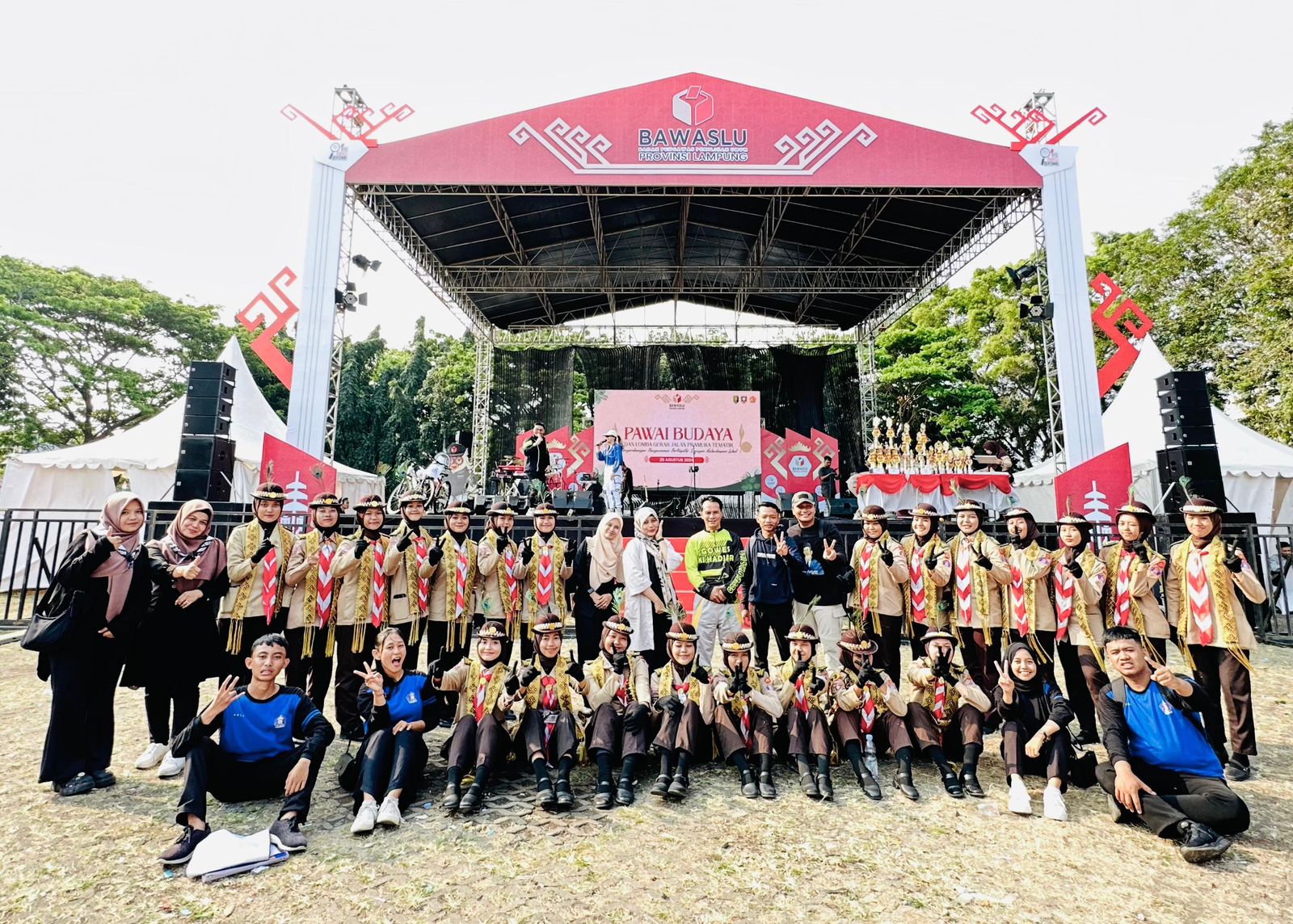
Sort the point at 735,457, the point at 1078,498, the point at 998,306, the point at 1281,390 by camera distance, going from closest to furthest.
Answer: the point at 1078,498, the point at 1281,390, the point at 735,457, the point at 998,306

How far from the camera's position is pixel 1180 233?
15773 millimetres

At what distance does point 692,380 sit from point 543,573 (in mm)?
11775

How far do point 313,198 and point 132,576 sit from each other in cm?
817

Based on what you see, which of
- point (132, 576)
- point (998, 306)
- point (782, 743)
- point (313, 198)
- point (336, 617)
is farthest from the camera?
point (998, 306)

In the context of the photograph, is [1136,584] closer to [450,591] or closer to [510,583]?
[510,583]

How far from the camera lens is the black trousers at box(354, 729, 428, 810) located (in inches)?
119

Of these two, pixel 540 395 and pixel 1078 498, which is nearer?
pixel 1078 498

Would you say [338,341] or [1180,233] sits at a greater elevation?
[1180,233]

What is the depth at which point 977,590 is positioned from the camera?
4.15m

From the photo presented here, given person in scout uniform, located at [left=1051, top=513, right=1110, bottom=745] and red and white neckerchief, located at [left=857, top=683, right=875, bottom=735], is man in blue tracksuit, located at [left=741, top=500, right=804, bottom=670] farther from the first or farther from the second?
→ person in scout uniform, located at [left=1051, top=513, right=1110, bottom=745]

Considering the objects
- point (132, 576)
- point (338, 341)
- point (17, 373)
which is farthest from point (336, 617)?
point (17, 373)

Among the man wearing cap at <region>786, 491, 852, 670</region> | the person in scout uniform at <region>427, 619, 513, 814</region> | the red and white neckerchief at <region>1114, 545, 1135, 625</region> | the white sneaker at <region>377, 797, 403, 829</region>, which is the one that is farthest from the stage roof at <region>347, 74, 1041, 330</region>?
the white sneaker at <region>377, 797, 403, 829</region>

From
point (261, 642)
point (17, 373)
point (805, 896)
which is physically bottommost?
point (805, 896)

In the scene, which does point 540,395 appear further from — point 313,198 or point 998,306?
point 998,306
